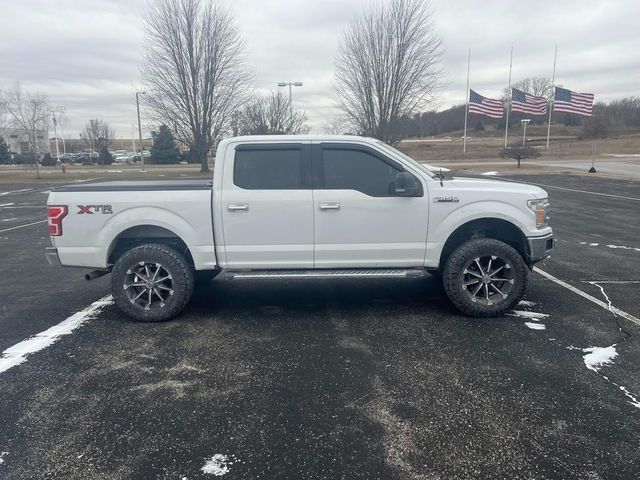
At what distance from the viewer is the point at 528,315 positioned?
512 centimetres

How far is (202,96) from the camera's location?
97.4ft

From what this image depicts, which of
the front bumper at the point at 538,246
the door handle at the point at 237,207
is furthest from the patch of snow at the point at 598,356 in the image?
the door handle at the point at 237,207

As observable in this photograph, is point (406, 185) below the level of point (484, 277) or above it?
above

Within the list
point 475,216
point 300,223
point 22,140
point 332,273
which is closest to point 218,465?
point 332,273

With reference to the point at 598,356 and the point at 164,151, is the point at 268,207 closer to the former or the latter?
A: the point at 598,356

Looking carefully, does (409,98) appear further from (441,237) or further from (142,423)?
(142,423)

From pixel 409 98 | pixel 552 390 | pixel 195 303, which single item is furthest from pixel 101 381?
pixel 409 98

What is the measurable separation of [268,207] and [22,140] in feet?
181

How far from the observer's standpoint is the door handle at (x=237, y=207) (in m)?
4.97

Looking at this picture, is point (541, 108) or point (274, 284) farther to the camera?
point (541, 108)

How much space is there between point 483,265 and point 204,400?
3.25 metres

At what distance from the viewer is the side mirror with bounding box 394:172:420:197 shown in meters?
4.89

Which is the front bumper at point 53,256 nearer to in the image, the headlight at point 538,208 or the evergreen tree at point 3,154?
the headlight at point 538,208

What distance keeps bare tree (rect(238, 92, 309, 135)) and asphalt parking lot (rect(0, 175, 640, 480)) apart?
92.3 ft
